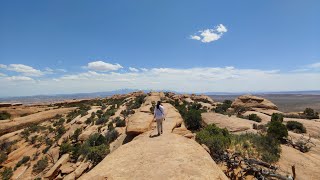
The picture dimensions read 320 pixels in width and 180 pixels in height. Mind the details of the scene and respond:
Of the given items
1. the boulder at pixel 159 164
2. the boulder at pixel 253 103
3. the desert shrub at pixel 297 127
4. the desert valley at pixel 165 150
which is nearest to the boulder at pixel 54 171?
the desert valley at pixel 165 150

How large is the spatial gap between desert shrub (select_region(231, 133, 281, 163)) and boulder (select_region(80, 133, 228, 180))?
776 centimetres

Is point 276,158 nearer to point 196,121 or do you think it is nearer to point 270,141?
point 270,141

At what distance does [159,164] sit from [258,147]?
1237 centimetres

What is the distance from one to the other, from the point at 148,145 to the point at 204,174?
16.2ft

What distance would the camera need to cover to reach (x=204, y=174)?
8781 millimetres

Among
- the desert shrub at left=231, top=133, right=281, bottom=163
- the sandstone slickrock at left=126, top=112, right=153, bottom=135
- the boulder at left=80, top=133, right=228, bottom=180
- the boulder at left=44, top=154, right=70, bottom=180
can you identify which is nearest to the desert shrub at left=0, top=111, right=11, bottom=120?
the boulder at left=44, top=154, right=70, bottom=180

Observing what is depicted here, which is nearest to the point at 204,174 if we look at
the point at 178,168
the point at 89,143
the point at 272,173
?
the point at 178,168

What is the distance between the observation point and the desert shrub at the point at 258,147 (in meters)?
17.2

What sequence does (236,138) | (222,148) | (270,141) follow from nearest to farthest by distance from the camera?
1. (222,148)
2. (270,141)
3. (236,138)

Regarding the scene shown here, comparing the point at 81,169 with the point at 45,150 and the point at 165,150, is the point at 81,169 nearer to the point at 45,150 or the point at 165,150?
the point at 165,150

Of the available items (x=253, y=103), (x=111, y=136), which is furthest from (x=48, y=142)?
(x=253, y=103)

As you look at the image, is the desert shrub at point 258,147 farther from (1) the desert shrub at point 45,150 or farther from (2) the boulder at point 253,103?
(2) the boulder at point 253,103

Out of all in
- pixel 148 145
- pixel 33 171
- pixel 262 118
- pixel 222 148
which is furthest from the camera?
pixel 262 118

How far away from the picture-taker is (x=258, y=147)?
1866 centimetres
